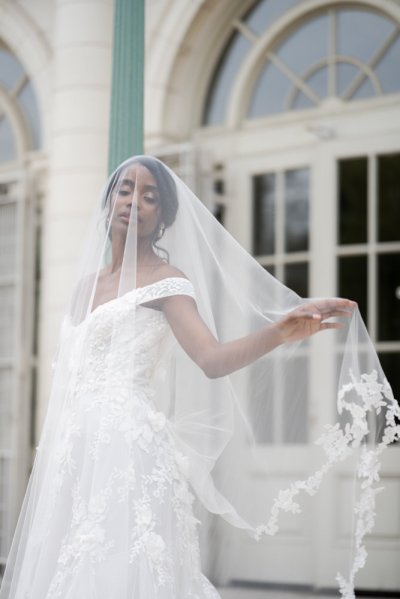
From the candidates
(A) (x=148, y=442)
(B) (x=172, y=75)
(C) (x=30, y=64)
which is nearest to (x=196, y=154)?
(B) (x=172, y=75)

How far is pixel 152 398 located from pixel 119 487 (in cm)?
29

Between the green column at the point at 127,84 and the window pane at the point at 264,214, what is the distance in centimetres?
230

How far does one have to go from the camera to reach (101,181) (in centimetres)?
655

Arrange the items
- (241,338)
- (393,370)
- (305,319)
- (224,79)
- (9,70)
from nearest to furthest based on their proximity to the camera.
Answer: (305,319)
(241,338)
(393,370)
(224,79)
(9,70)

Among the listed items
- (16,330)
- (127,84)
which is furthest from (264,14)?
(127,84)

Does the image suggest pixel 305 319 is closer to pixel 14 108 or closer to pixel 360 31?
pixel 360 31

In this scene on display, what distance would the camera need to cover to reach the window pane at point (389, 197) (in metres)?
5.70

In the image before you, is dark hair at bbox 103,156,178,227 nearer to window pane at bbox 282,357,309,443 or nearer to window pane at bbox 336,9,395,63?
window pane at bbox 282,357,309,443

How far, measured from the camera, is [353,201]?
5836 millimetres

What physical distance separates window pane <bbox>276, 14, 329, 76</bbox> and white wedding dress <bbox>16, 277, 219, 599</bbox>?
329 centimetres

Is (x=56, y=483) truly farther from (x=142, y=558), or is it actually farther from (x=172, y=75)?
(x=172, y=75)

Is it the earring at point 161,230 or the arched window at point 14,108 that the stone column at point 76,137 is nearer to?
the arched window at point 14,108

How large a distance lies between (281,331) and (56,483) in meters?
0.78

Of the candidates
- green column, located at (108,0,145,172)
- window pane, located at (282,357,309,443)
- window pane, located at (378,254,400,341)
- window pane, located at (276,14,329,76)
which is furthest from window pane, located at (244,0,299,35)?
window pane, located at (282,357,309,443)
